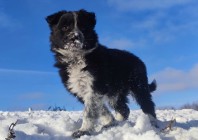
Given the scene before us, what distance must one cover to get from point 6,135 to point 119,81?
3712 mm

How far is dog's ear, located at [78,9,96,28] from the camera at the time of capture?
31.2 ft

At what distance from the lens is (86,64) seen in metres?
9.16

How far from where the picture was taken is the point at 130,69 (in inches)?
421

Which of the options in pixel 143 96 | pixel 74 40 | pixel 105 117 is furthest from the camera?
pixel 143 96

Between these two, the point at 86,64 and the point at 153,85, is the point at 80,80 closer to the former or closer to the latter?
the point at 86,64

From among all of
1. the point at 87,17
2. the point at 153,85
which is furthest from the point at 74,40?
the point at 153,85

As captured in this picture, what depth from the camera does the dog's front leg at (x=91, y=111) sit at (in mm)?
8680

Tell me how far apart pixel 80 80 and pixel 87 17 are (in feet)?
4.70

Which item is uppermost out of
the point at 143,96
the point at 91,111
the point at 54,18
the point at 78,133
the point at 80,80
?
the point at 54,18

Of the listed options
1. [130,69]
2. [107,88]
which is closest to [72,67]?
[107,88]

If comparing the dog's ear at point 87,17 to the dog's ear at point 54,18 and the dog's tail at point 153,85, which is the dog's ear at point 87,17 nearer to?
the dog's ear at point 54,18

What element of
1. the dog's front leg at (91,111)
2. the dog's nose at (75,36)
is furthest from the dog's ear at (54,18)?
the dog's front leg at (91,111)

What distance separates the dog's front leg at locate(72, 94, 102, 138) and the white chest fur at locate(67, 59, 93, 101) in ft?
0.47

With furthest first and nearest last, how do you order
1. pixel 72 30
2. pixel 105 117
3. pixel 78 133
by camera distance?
pixel 105 117 < pixel 72 30 < pixel 78 133
